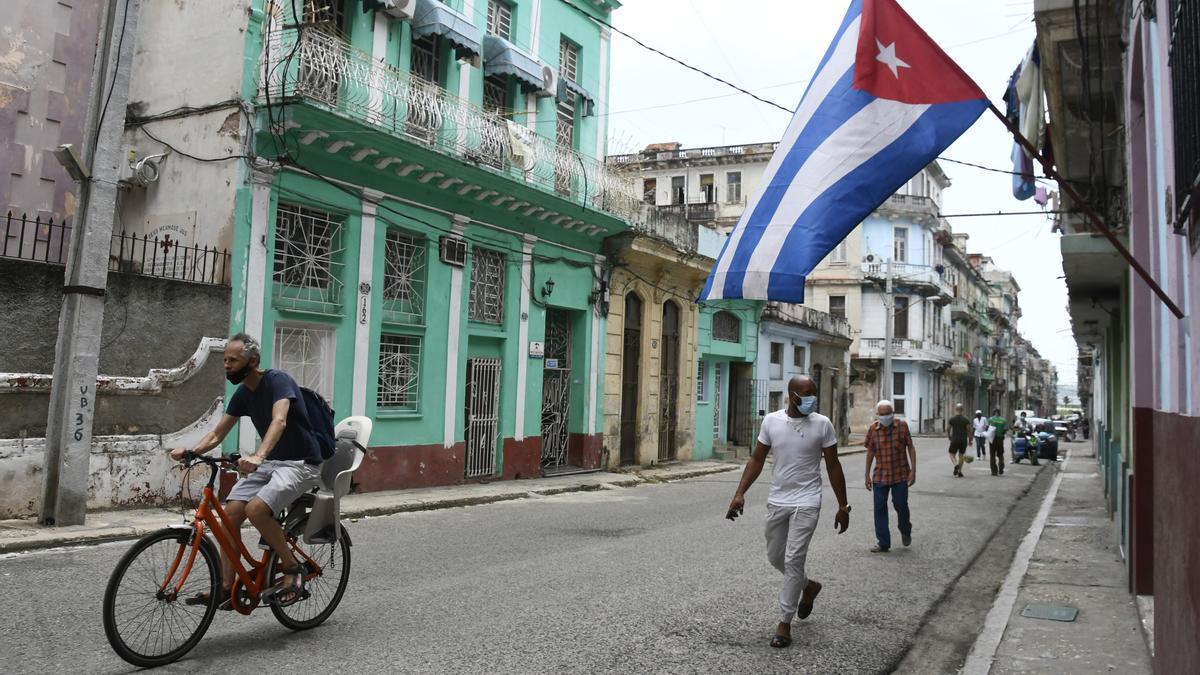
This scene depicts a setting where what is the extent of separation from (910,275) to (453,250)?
39499 mm

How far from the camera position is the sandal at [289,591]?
541 centimetres

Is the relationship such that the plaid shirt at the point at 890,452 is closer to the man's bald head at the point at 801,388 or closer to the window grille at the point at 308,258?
the man's bald head at the point at 801,388

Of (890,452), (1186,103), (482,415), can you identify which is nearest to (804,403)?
(1186,103)

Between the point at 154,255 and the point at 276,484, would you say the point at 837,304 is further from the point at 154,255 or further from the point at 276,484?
the point at 276,484

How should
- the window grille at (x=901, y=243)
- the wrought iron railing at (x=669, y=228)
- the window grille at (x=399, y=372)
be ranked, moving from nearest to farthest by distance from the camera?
the window grille at (x=399, y=372)
the wrought iron railing at (x=669, y=228)
the window grille at (x=901, y=243)

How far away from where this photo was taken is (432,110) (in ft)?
49.5

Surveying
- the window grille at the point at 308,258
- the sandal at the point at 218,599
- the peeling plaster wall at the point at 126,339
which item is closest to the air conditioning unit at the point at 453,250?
the window grille at the point at 308,258

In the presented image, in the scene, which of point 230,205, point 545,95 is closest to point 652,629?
point 230,205

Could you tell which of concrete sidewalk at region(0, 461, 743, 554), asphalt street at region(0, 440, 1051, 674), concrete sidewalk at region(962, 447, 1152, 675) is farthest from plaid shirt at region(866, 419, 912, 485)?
concrete sidewalk at region(0, 461, 743, 554)

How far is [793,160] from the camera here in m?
5.66

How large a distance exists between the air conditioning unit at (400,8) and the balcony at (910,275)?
3846cm

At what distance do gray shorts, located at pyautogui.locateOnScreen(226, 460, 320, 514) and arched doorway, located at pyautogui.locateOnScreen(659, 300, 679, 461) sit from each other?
18.0 m

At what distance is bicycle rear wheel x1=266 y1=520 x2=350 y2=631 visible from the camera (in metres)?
5.68

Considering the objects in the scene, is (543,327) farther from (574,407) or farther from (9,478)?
(9,478)
